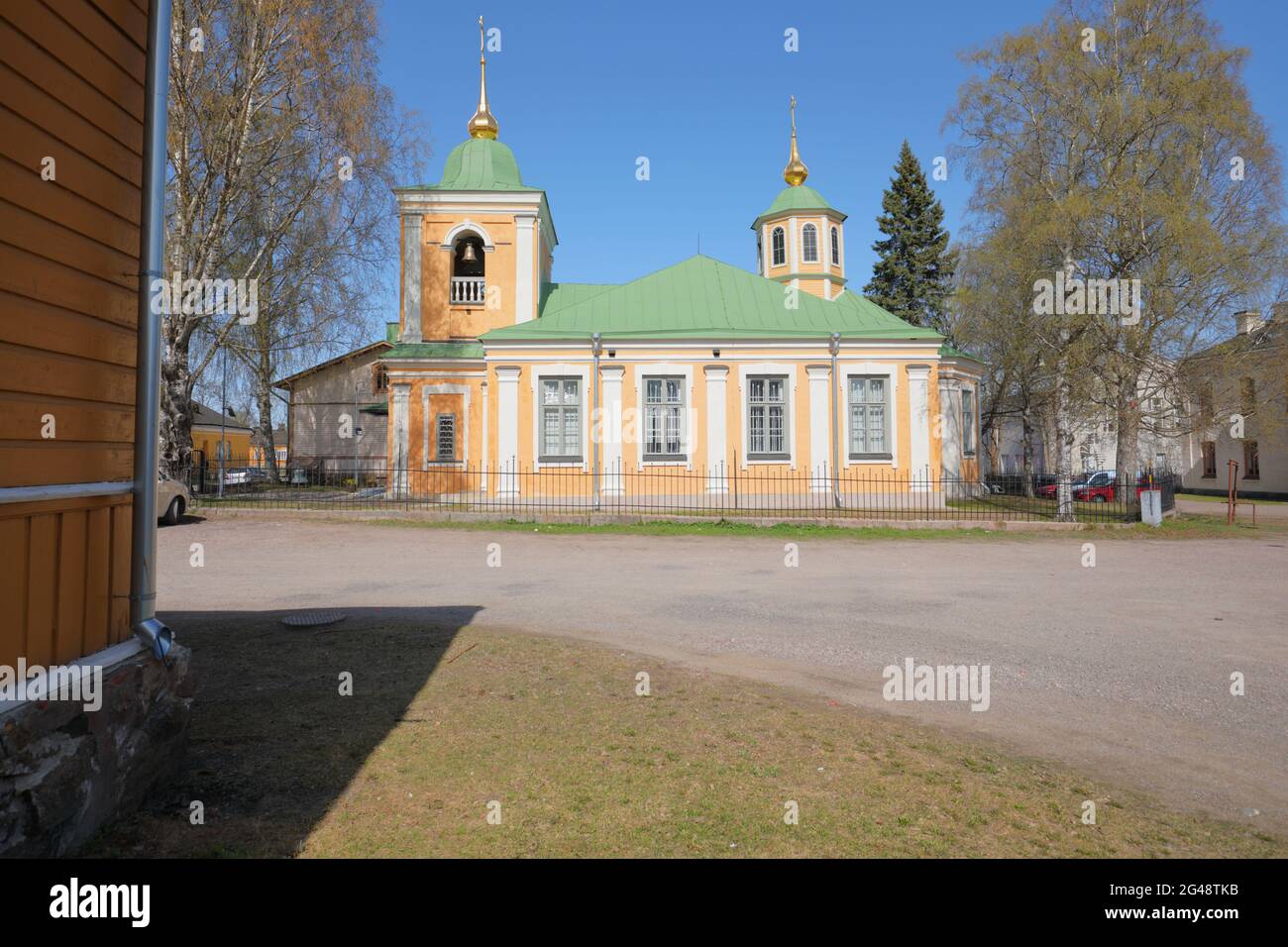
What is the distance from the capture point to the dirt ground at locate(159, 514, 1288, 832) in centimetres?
490

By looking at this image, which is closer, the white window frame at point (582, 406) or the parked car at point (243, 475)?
the white window frame at point (582, 406)

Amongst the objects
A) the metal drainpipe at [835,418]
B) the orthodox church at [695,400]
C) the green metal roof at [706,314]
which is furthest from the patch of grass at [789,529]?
the green metal roof at [706,314]

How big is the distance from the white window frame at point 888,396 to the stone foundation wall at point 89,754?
74.3ft

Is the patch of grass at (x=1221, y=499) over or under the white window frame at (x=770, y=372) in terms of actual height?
under

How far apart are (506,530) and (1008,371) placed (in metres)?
25.6

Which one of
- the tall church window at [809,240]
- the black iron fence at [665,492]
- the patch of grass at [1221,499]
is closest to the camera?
the black iron fence at [665,492]

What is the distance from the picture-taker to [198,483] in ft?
75.7

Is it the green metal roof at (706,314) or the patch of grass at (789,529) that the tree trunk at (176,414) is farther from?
the green metal roof at (706,314)

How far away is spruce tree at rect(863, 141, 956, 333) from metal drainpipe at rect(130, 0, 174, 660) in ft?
142

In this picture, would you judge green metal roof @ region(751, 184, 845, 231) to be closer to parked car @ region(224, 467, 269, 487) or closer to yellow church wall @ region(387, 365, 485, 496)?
yellow church wall @ region(387, 365, 485, 496)

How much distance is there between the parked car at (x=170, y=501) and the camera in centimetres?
1720

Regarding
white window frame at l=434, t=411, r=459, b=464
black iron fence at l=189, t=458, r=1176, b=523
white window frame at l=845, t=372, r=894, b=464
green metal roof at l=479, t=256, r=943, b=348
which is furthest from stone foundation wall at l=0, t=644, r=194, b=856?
white window frame at l=434, t=411, r=459, b=464
